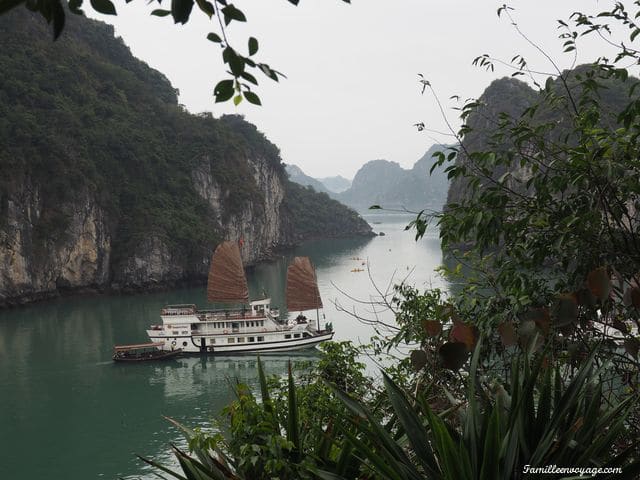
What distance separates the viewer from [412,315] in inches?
142

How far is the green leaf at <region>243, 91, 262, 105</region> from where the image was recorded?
1.01m

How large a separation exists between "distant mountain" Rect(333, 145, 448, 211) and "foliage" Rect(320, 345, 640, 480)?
86.8 metres

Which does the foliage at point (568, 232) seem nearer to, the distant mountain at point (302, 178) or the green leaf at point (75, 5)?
the green leaf at point (75, 5)

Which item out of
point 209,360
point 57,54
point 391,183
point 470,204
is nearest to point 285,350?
point 209,360

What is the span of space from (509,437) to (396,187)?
111976 mm

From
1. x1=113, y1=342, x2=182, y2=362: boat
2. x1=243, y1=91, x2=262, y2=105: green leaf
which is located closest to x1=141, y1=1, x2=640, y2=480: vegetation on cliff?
x1=243, y1=91, x2=262, y2=105: green leaf

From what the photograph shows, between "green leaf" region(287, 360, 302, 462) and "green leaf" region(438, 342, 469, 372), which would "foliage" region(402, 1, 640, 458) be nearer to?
"green leaf" region(438, 342, 469, 372)

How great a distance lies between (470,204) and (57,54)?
96.1ft

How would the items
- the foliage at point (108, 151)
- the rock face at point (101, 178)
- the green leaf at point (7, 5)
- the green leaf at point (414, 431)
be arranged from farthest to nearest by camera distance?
1. the foliage at point (108, 151)
2. the rock face at point (101, 178)
3. the green leaf at point (414, 431)
4. the green leaf at point (7, 5)

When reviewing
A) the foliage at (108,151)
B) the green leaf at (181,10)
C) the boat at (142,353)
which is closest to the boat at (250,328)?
the boat at (142,353)

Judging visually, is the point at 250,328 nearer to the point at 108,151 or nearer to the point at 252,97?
the point at 252,97

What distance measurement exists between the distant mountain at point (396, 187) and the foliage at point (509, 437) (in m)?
86.8

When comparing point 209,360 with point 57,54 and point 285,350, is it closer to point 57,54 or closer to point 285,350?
point 285,350

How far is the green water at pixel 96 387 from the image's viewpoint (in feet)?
27.8
